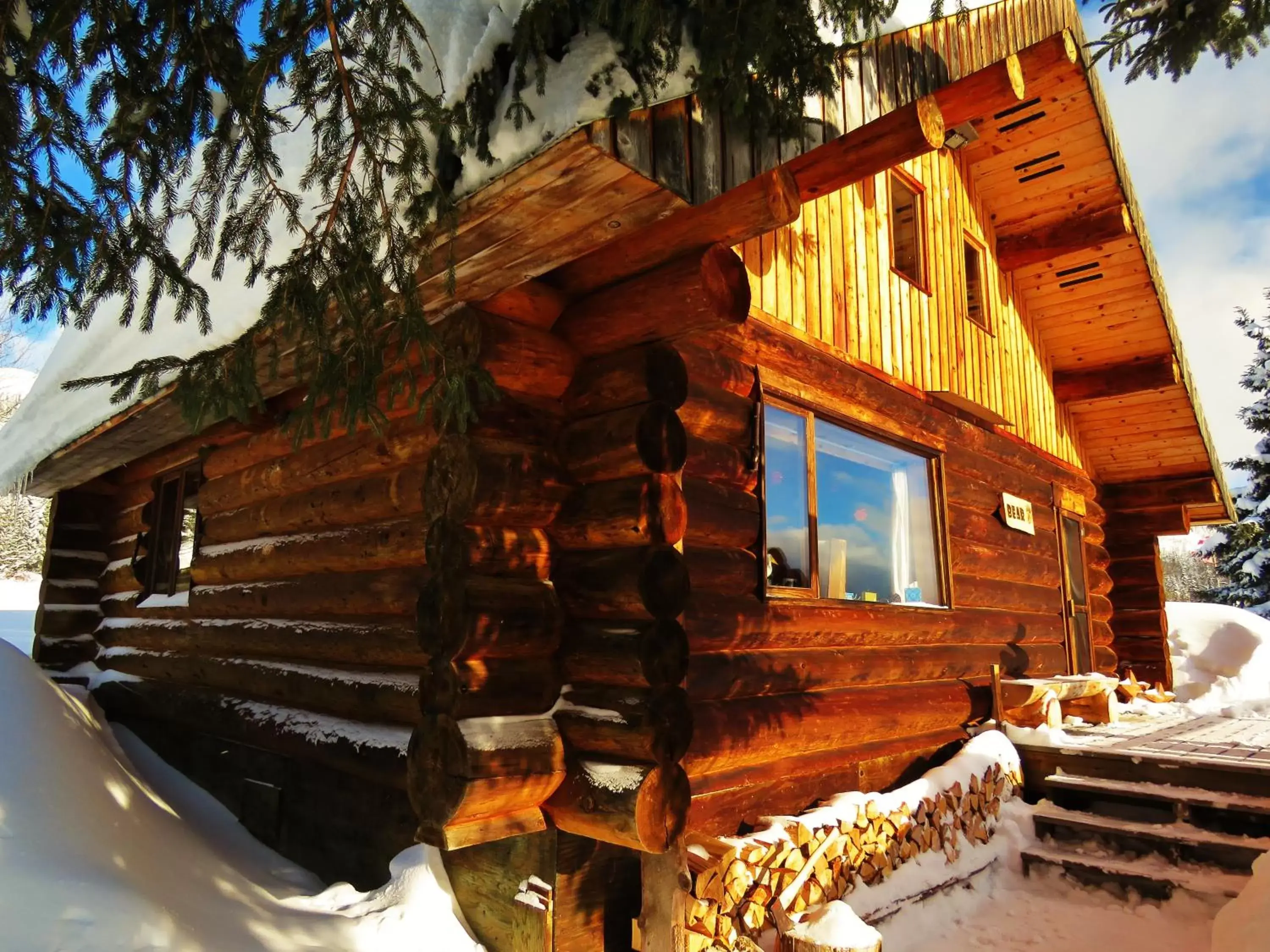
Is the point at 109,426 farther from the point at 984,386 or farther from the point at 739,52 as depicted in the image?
the point at 984,386

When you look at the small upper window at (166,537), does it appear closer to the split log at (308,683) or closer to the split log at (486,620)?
the split log at (308,683)

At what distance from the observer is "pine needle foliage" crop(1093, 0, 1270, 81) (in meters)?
3.06

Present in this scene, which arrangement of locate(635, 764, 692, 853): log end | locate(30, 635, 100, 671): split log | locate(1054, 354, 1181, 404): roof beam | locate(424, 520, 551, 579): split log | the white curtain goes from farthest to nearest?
locate(1054, 354, 1181, 404): roof beam < locate(30, 635, 100, 671): split log < the white curtain < locate(424, 520, 551, 579): split log < locate(635, 764, 692, 853): log end

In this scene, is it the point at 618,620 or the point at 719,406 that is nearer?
the point at 618,620

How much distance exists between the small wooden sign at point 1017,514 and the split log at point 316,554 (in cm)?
629

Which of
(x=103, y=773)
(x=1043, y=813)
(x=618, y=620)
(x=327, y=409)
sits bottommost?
(x=1043, y=813)

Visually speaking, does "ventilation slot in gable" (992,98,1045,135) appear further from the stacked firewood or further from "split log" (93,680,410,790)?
"split log" (93,680,410,790)

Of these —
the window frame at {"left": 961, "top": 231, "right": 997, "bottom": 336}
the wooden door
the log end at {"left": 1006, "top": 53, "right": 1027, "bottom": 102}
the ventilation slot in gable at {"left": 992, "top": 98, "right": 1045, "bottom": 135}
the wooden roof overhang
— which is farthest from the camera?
the wooden door

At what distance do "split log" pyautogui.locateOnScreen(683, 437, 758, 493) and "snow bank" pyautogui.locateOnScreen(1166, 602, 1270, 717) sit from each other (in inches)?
396

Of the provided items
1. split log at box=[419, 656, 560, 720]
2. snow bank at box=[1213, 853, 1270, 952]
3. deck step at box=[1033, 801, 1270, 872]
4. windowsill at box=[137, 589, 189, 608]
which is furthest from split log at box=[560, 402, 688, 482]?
windowsill at box=[137, 589, 189, 608]

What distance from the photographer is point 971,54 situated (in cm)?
443

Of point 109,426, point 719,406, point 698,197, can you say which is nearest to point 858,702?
point 719,406

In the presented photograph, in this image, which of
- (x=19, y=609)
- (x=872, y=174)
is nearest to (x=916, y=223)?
(x=872, y=174)

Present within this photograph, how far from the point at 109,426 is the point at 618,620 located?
556cm
